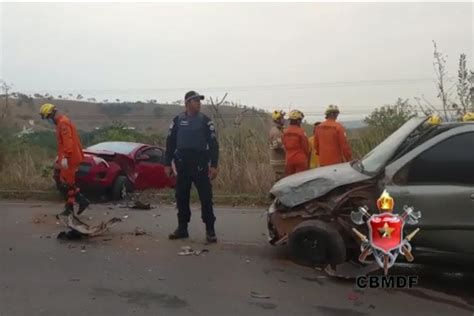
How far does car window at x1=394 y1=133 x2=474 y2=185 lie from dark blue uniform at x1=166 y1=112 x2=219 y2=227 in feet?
8.54

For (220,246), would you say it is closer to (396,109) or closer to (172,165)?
(172,165)

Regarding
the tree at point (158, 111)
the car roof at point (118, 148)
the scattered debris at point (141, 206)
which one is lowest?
the scattered debris at point (141, 206)

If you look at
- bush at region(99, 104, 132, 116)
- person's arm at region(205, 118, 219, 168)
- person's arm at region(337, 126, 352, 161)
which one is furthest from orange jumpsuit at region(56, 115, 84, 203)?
bush at region(99, 104, 132, 116)

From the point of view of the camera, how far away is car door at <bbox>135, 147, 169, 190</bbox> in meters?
12.9

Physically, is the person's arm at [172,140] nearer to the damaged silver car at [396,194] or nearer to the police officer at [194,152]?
the police officer at [194,152]

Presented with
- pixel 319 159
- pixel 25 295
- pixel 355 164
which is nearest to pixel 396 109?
pixel 319 159

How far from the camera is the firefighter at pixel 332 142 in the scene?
885 centimetres

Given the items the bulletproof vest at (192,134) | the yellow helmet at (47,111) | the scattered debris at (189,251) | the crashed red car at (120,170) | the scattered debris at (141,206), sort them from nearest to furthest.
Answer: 1. the scattered debris at (189,251)
2. the bulletproof vest at (192,134)
3. the yellow helmet at (47,111)
4. the scattered debris at (141,206)
5. the crashed red car at (120,170)

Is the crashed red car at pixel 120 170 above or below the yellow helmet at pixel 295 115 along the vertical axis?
below

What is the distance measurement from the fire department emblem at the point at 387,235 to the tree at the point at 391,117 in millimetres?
7178

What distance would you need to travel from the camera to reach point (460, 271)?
586cm

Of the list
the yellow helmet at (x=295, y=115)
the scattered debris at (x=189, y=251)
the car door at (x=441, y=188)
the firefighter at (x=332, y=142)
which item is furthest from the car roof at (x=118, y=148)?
the car door at (x=441, y=188)

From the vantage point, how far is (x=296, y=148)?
9.12 m

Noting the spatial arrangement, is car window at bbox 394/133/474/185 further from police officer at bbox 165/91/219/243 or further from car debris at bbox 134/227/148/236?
car debris at bbox 134/227/148/236
